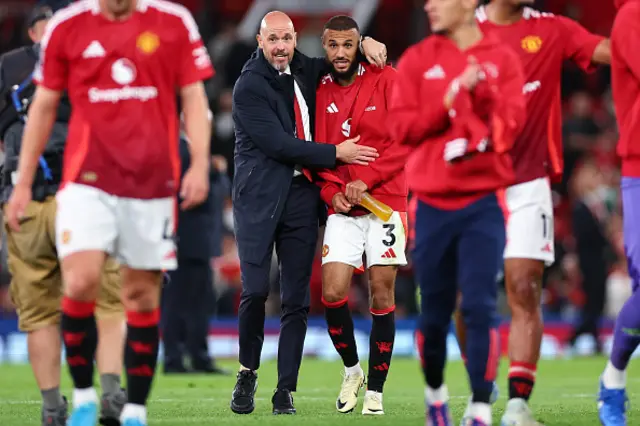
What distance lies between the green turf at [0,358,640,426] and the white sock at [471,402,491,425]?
1180 mm

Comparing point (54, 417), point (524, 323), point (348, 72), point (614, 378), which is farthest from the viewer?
point (348, 72)

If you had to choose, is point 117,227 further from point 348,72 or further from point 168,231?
point 348,72

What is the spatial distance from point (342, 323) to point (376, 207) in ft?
2.69

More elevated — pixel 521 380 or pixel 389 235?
pixel 389 235

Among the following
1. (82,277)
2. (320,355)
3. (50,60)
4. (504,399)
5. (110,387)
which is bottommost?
(320,355)

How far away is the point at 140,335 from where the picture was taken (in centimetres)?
642

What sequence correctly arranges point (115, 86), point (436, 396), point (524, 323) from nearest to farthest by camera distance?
point (115, 86) < point (436, 396) < point (524, 323)

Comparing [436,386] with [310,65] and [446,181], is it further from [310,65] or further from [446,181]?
[310,65]

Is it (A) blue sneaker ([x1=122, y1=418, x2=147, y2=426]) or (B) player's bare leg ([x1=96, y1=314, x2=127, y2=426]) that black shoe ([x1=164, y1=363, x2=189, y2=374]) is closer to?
(B) player's bare leg ([x1=96, y1=314, x2=127, y2=426])

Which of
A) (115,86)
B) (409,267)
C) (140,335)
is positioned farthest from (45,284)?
(409,267)

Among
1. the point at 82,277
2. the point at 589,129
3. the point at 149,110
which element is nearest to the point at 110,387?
the point at 82,277

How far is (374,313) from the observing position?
341 inches

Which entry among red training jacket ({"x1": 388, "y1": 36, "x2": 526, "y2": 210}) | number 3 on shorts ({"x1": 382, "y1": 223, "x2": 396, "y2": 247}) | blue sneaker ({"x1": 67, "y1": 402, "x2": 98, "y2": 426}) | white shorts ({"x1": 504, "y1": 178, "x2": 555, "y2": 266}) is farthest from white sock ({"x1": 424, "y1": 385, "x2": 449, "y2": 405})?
number 3 on shorts ({"x1": 382, "y1": 223, "x2": 396, "y2": 247})

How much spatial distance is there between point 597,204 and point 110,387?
461 inches
